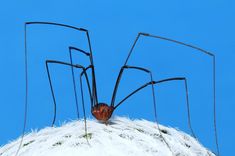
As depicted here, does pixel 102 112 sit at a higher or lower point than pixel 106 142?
higher

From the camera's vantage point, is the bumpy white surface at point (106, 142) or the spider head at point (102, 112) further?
the spider head at point (102, 112)

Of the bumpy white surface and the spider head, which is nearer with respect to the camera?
the bumpy white surface

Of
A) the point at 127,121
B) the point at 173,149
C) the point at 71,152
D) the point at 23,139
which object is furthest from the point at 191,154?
the point at 23,139

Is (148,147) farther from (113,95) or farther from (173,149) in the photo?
(113,95)

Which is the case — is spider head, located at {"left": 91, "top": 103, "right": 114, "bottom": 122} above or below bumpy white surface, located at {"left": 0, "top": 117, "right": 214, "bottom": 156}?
above

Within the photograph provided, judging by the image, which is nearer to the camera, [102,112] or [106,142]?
[106,142]
